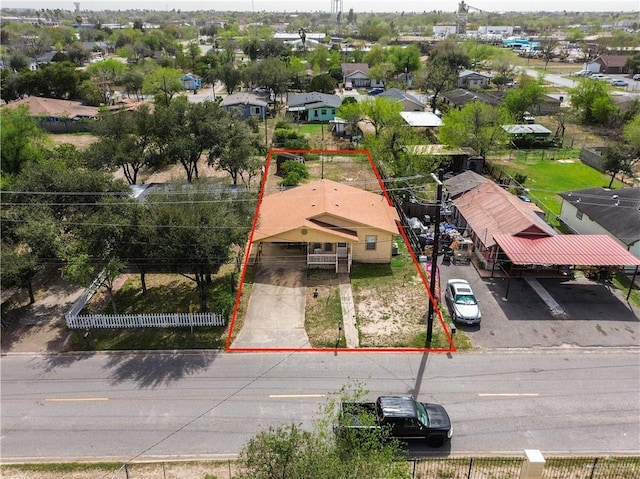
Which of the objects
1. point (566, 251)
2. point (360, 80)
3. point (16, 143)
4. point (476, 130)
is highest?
point (16, 143)

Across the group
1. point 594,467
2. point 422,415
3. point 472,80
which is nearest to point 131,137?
point 422,415

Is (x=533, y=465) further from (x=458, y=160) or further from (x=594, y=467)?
(x=458, y=160)

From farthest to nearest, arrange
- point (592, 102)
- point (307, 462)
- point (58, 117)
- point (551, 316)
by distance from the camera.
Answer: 1. point (592, 102)
2. point (58, 117)
3. point (551, 316)
4. point (307, 462)

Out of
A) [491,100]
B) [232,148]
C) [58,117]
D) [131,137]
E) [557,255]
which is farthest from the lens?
[491,100]

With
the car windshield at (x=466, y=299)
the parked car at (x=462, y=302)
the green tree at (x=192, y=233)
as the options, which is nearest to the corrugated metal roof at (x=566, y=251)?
the parked car at (x=462, y=302)

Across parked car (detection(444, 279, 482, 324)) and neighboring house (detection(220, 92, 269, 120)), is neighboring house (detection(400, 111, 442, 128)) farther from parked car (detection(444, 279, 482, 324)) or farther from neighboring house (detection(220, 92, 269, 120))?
parked car (detection(444, 279, 482, 324))

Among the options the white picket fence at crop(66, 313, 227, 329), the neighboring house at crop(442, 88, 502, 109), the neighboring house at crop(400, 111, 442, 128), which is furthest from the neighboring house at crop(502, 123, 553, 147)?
the white picket fence at crop(66, 313, 227, 329)
